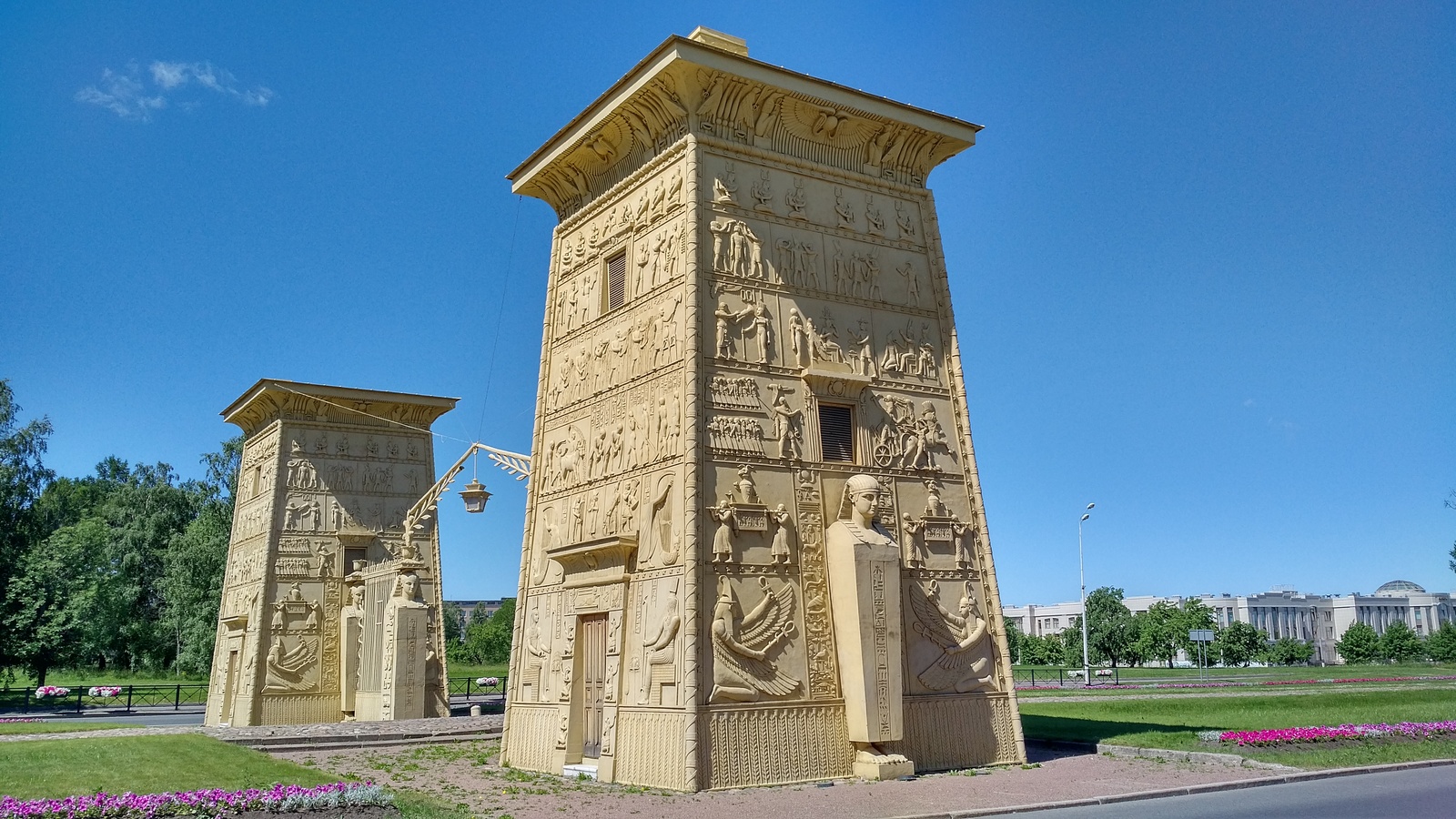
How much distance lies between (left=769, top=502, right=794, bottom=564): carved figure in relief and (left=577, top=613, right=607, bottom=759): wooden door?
2.92 m

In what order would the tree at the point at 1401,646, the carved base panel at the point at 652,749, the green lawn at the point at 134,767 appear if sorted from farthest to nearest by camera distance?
the tree at the point at 1401,646 → the carved base panel at the point at 652,749 → the green lawn at the point at 134,767

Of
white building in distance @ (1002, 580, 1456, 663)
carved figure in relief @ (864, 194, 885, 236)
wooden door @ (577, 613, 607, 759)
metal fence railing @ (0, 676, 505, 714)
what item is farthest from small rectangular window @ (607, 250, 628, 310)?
white building in distance @ (1002, 580, 1456, 663)

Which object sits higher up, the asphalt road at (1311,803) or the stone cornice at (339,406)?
the stone cornice at (339,406)

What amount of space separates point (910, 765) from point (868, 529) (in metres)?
3.28

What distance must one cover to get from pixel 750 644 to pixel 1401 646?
96.2m

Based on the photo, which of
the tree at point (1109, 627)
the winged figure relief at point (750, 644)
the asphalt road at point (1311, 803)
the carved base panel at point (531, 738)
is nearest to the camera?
the asphalt road at point (1311, 803)

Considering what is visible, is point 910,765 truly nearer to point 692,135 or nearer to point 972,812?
point 972,812

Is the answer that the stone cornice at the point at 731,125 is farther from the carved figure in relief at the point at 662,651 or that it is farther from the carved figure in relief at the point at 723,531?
the carved figure in relief at the point at 662,651

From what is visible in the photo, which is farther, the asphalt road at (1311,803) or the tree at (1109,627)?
the tree at (1109,627)

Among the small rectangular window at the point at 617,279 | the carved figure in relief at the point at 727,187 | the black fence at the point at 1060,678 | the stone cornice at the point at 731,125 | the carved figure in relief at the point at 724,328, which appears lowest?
the black fence at the point at 1060,678

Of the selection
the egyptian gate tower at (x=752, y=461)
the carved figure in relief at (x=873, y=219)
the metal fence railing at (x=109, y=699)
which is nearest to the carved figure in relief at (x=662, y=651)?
the egyptian gate tower at (x=752, y=461)

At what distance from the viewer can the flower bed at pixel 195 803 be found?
10398mm

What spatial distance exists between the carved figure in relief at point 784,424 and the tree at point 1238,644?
8052 centimetres

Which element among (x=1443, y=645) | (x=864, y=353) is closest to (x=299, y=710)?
(x=864, y=353)
